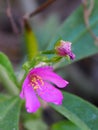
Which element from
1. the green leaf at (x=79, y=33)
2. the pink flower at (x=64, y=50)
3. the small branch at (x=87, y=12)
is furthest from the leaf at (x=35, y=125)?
the pink flower at (x=64, y=50)

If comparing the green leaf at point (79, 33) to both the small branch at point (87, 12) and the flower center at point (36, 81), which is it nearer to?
the small branch at point (87, 12)

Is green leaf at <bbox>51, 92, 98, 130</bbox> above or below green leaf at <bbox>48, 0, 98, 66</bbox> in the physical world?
below

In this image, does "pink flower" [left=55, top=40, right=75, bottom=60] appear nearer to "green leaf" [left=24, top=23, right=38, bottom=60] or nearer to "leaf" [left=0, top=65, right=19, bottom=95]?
"leaf" [left=0, top=65, right=19, bottom=95]

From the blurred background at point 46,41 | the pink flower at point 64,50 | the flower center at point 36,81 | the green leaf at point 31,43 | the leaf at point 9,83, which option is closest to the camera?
the pink flower at point 64,50

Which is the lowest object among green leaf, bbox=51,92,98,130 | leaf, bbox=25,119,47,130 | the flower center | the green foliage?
green leaf, bbox=51,92,98,130

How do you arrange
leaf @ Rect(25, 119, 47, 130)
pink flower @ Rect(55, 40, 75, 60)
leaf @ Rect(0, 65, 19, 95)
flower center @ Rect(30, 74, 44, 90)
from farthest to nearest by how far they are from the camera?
leaf @ Rect(25, 119, 47, 130) < leaf @ Rect(0, 65, 19, 95) < flower center @ Rect(30, 74, 44, 90) < pink flower @ Rect(55, 40, 75, 60)

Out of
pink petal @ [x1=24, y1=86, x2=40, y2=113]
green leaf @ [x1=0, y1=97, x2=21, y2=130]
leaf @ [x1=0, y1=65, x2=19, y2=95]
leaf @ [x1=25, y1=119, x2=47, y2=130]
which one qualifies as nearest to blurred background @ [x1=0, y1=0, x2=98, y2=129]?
leaf @ [x1=25, y1=119, x2=47, y2=130]

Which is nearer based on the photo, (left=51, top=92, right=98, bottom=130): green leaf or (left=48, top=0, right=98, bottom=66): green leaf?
(left=51, top=92, right=98, bottom=130): green leaf

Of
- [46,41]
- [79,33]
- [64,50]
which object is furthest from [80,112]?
[46,41]
